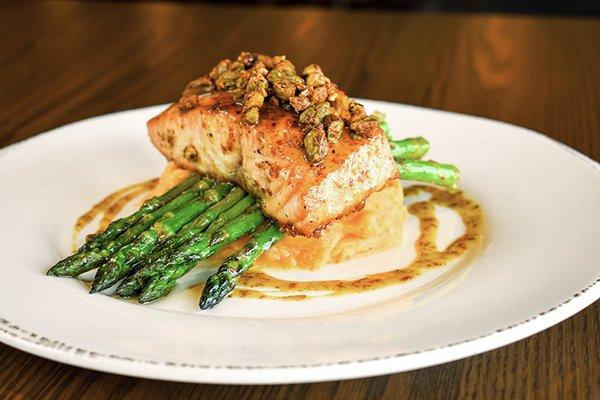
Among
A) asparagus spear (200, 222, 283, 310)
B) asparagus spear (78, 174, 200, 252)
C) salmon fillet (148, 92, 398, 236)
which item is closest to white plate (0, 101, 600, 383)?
asparagus spear (200, 222, 283, 310)

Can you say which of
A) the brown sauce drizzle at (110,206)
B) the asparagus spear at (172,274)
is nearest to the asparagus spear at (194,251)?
the asparagus spear at (172,274)

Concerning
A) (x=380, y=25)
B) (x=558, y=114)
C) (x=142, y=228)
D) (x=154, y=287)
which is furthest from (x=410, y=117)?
(x=380, y=25)

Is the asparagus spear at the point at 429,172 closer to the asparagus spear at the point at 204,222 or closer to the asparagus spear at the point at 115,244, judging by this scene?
the asparagus spear at the point at 204,222

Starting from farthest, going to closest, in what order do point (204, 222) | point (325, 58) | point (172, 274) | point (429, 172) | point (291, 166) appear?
point (325, 58)
point (429, 172)
point (204, 222)
point (291, 166)
point (172, 274)

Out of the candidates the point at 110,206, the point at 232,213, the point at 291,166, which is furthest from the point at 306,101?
the point at 110,206

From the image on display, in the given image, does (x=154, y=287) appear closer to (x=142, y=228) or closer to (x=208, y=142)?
(x=142, y=228)

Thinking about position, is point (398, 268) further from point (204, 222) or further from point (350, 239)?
point (204, 222)

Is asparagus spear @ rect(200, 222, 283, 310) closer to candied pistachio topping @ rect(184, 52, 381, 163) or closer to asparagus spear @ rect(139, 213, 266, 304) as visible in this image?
asparagus spear @ rect(139, 213, 266, 304)
